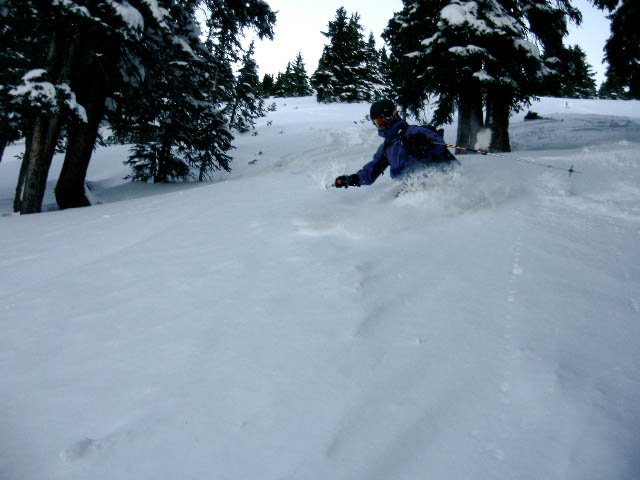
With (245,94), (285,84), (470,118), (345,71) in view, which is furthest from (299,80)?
(470,118)

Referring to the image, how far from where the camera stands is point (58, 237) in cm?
487

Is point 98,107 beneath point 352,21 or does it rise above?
beneath

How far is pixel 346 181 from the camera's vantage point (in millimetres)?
5582

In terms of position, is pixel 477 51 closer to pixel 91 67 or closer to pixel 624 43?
pixel 624 43

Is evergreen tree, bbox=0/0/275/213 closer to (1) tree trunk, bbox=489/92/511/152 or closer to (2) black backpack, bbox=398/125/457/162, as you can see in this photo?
(2) black backpack, bbox=398/125/457/162

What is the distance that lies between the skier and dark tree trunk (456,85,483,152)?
282 inches

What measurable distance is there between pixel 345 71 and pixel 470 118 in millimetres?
32415

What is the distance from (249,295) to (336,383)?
114 cm

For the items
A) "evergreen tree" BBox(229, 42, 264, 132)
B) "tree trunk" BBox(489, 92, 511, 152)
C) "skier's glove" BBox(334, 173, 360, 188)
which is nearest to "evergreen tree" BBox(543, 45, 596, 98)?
"tree trunk" BBox(489, 92, 511, 152)

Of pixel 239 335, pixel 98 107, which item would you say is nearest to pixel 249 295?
pixel 239 335

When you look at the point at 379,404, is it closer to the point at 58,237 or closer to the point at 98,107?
the point at 58,237

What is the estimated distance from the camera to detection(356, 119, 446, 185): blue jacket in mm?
5418

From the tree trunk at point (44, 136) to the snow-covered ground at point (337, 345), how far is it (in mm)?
4611

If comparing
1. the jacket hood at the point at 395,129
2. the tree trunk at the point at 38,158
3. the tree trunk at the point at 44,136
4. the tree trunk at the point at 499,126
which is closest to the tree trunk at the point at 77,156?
the tree trunk at the point at 44,136
